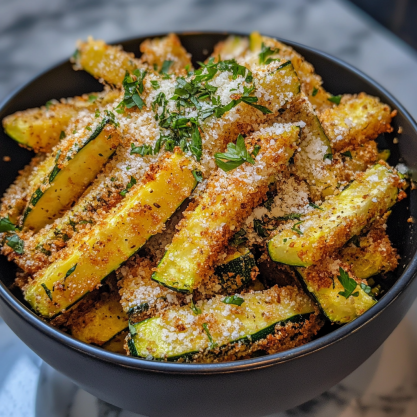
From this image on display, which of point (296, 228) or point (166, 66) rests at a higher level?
point (166, 66)

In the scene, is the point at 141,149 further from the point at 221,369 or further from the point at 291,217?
the point at 221,369

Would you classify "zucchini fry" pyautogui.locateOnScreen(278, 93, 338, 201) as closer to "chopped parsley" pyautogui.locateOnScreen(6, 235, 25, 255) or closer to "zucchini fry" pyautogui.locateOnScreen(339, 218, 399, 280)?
"zucchini fry" pyautogui.locateOnScreen(339, 218, 399, 280)

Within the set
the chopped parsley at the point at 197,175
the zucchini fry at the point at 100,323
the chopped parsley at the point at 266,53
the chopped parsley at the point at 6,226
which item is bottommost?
the zucchini fry at the point at 100,323

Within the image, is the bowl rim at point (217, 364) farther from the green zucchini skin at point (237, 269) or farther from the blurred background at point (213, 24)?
the blurred background at point (213, 24)

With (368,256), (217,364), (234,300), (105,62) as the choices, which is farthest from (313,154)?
Answer: (105,62)

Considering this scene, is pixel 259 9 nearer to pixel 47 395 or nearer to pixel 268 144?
pixel 268 144

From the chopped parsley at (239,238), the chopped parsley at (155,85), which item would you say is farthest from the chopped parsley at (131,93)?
the chopped parsley at (239,238)
